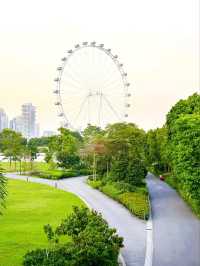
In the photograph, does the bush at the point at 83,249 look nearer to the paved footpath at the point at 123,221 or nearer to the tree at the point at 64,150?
the paved footpath at the point at 123,221

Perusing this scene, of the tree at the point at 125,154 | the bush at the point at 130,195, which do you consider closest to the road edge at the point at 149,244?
the bush at the point at 130,195

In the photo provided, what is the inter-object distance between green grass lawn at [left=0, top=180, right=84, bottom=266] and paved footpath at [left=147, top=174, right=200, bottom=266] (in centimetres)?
544

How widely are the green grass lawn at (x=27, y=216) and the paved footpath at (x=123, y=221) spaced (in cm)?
166

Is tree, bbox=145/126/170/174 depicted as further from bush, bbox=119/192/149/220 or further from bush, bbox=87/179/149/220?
bush, bbox=119/192/149/220

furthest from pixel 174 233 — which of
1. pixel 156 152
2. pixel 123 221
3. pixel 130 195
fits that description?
pixel 156 152

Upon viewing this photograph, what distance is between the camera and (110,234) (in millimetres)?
17984

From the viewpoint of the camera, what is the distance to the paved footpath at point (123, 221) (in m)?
21.0

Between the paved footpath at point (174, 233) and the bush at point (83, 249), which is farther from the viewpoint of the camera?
the paved footpath at point (174, 233)

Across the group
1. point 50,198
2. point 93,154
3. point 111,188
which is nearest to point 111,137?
point 93,154

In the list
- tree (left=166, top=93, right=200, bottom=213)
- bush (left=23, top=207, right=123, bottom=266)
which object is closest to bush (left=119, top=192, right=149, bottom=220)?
tree (left=166, top=93, right=200, bottom=213)

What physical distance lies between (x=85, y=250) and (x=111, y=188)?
22567 millimetres

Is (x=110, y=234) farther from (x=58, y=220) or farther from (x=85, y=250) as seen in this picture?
(x=58, y=220)

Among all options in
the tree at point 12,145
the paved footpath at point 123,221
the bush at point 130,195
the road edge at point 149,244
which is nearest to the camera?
the road edge at point 149,244

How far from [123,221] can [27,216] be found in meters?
5.72
